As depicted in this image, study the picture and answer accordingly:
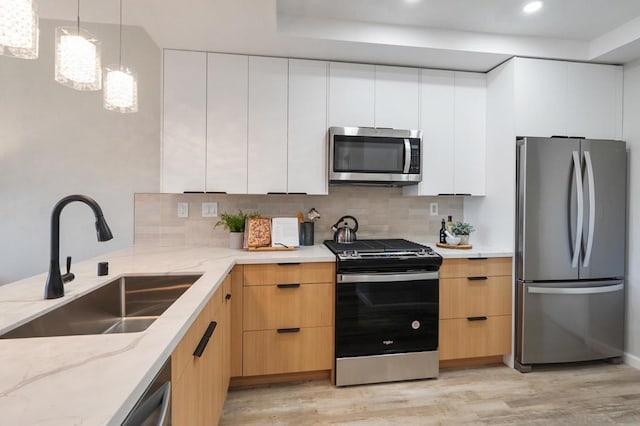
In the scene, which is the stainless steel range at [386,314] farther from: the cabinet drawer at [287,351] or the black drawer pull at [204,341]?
the black drawer pull at [204,341]

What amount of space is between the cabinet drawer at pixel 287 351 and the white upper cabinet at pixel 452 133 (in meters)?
1.45

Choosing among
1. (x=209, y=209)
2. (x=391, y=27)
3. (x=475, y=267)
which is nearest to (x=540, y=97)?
(x=391, y=27)

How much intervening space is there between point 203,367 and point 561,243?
2563 millimetres

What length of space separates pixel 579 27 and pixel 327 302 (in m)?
2.75

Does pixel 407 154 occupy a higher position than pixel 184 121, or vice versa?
pixel 184 121

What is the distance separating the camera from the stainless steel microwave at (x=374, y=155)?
2412mm

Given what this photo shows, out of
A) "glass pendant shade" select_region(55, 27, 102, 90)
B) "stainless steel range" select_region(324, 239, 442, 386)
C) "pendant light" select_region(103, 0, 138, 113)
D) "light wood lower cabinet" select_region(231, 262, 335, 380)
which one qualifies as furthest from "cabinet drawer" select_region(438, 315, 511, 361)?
"glass pendant shade" select_region(55, 27, 102, 90)

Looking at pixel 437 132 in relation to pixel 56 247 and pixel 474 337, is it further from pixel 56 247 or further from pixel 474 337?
pixel 56 247

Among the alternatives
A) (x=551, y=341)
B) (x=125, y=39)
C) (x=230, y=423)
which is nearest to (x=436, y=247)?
(x=551, y=341)

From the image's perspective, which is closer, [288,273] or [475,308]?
[288,273]

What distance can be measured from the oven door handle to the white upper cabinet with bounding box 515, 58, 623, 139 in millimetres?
1333

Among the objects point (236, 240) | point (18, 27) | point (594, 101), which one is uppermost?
point (594, 101)

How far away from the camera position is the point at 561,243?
234 cm

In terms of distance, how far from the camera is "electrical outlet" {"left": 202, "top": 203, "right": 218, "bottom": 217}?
2656 mm
